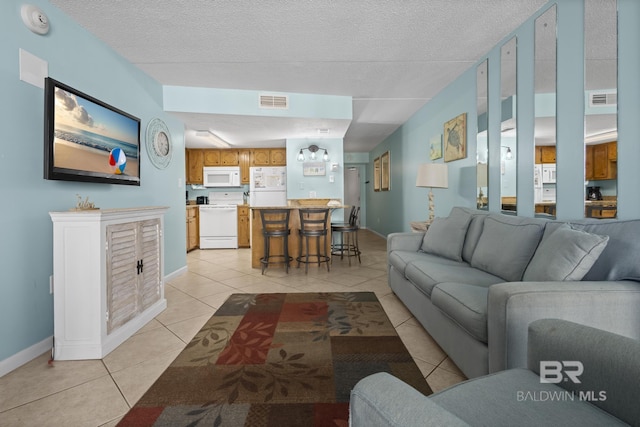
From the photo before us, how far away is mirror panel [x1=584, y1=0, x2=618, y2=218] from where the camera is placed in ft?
5.97

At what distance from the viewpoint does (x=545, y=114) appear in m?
2.29

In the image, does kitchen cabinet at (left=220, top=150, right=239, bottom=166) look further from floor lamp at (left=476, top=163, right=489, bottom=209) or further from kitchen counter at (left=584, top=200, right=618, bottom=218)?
kitchen counter at (left=584, top=200, right=618, bottom=218)

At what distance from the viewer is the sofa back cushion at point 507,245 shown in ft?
6.24

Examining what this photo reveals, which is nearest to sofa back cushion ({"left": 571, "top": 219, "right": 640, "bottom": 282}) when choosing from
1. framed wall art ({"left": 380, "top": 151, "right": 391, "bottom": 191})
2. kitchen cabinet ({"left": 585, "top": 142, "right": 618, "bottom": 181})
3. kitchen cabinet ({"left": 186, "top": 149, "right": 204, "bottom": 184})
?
kitchen cabinet ({"left": 585, "top": 142, "right": 618, "bottom": 181})

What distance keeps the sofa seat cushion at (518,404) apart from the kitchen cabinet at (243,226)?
620 centimetres

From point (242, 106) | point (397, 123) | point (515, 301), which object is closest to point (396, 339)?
point (515, 301)

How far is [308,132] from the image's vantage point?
5.39 m

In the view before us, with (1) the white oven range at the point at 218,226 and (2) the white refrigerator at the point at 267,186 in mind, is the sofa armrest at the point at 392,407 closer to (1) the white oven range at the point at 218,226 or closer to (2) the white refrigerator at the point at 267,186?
(2) the white refrigerator at the point at 267,186

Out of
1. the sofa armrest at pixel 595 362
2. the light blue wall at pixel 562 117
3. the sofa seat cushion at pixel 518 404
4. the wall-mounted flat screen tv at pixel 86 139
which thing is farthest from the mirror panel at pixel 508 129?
the wall-mounted flat screen tv at pixel 86 139

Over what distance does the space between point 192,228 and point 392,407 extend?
6.54 meters

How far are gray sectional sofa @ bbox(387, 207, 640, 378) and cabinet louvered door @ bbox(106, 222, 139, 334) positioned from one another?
2304 mm

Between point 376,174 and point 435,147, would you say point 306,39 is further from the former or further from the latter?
point 376,174

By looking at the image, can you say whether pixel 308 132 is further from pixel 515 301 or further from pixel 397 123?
pixel 515 301

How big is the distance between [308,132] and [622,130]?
429 centimetres
